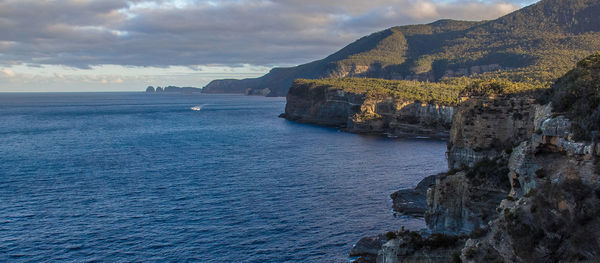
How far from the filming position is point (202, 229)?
54.7 metres

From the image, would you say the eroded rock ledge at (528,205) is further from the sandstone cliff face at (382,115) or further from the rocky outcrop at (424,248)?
the sandstone cliff face at (382,115)

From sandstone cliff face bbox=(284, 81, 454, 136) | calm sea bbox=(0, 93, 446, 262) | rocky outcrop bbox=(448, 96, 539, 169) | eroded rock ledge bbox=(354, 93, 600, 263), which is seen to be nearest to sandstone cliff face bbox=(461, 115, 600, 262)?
eroded rock ledge bbox=(354, 93, 600, 263)

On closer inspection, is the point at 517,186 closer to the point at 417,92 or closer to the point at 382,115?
the point at 382,115

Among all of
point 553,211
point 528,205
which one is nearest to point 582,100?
point 528,205

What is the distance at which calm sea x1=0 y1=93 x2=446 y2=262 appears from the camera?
162 ft

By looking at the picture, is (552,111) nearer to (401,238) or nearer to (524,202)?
(524,202)

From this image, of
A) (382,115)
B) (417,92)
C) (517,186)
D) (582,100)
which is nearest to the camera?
(582,100)

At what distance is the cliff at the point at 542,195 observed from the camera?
20656 millimetres

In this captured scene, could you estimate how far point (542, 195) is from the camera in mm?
22281

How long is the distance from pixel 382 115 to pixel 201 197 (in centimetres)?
10331

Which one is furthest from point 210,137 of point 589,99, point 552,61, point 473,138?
point 552,61

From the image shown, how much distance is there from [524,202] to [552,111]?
7.47 metres

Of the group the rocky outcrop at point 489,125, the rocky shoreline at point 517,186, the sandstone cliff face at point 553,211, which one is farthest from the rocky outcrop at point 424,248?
the rocky outcrop at point 489,125

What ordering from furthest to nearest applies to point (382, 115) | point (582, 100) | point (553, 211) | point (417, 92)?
point (417, 92)
point (382, 115)
point (582, 100)
point (553, 211)
